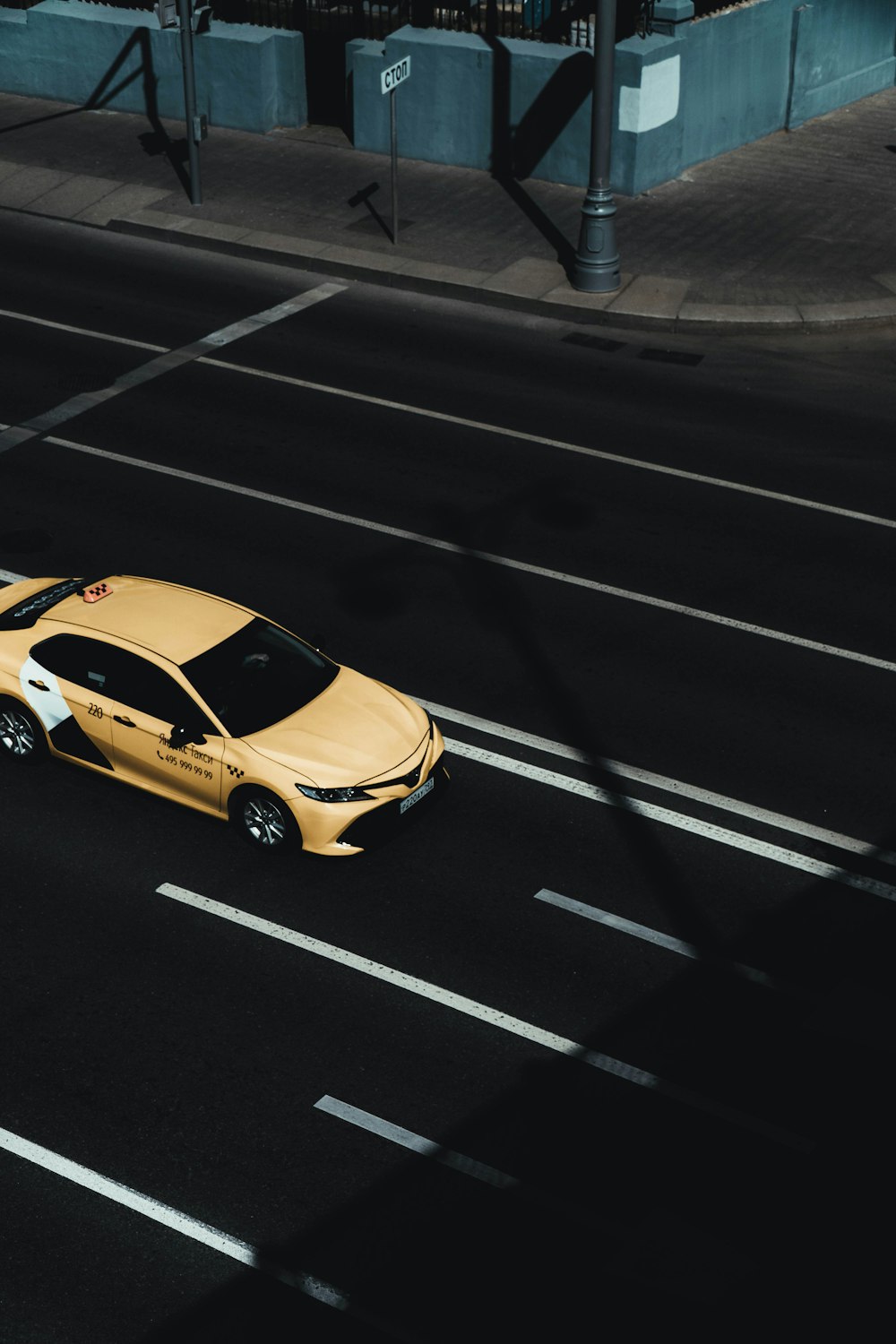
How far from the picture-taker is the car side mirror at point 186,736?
1232cm

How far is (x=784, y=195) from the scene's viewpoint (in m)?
27.0

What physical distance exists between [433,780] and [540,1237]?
4267mm

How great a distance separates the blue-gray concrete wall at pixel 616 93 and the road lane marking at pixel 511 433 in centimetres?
899

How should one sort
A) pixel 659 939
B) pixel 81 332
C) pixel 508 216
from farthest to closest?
pixel 508 216
pixel 81 332
pixel 659 939

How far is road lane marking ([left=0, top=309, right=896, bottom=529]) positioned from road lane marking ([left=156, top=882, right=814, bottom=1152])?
8.85m

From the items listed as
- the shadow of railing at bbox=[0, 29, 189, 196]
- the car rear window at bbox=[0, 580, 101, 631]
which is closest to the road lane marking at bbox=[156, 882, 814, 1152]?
the car rear window at bbox=[0, 580, 101, 631]

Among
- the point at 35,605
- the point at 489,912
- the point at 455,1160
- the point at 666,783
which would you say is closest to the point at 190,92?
the point at 35,605

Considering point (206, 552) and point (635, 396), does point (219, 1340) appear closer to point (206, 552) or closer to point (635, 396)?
point (206, 552)

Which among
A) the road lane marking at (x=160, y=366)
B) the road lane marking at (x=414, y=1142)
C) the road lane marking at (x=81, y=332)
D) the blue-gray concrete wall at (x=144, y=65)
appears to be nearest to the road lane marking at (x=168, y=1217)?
the road lane marking at (x=414, y=1142)

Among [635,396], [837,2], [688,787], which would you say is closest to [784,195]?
[837,2]

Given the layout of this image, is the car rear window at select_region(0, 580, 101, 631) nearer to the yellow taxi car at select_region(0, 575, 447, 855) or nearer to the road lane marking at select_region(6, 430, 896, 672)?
the yellow taxi car at select_region(0, 575, 447, 855)

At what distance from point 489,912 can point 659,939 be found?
127 cm

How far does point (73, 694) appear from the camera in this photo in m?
12.9

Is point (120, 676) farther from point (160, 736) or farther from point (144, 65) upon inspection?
point (144, 65)
